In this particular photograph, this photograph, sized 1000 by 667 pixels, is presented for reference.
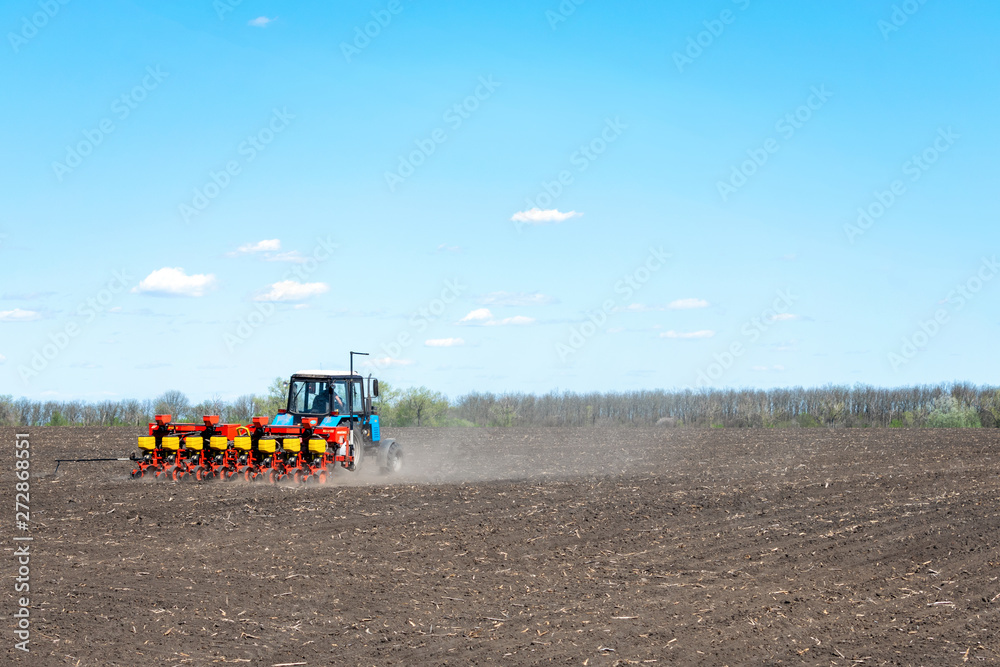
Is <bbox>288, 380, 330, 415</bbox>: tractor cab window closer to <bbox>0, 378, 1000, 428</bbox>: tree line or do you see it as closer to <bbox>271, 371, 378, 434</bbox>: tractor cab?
<bbox>271, 371, 378, 434</bbox>: tractor cab

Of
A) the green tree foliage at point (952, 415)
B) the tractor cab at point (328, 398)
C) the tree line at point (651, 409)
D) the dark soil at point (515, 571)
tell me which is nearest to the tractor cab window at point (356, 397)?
the tractor cab at point (328, 398)

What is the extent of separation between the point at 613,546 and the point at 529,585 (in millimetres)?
2229

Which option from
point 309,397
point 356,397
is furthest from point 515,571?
point 309,397

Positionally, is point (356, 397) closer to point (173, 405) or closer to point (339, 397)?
point (339, 397)

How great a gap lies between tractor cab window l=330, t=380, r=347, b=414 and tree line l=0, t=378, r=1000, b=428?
22.8m

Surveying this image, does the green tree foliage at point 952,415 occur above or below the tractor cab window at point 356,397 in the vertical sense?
below

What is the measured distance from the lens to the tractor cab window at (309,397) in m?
19.2

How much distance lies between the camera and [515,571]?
9.90m

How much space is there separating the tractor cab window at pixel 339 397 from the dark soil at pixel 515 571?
154cm

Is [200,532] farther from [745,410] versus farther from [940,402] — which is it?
[940,402]

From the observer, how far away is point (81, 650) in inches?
282

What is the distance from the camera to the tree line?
143 ft

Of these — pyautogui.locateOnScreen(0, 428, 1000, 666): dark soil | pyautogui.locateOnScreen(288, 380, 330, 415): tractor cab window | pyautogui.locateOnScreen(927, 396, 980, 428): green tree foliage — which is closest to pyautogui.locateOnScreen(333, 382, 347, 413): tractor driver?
pyautogui.locateOnScreen(288, 380, 330, 415): tractor cab window

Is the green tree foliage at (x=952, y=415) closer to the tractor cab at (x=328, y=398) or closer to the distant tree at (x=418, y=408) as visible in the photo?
the distant tree at (x=418, y=408)
